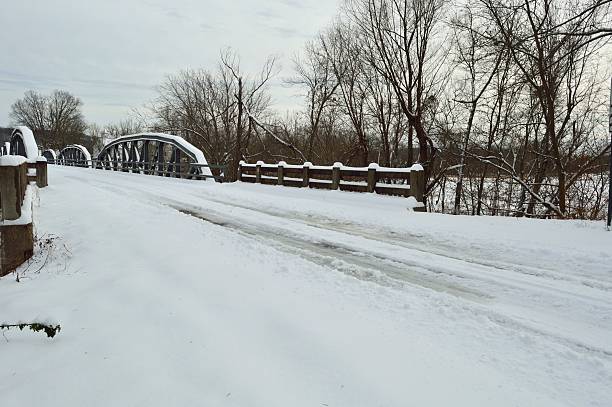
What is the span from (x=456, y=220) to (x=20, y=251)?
7.59 metres

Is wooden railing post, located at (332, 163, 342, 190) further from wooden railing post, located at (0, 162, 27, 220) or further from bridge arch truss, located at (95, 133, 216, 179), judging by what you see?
wooden railing post, located at (0, 162, 27, 220)

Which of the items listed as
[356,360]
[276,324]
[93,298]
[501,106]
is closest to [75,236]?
[93,298]

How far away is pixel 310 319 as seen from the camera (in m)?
3.41

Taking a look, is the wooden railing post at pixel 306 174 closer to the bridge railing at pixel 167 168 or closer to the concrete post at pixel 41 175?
the bridge railing at pixel 167 168

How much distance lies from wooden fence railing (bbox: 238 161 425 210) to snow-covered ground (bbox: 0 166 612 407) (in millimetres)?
5015

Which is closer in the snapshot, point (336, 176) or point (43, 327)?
point (43, 327)

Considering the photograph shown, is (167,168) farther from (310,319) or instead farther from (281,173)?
(310,319)

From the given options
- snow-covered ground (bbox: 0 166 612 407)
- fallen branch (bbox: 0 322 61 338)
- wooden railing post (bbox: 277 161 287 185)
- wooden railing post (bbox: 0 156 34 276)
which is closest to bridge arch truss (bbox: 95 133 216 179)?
wooden railing post (bbox: 277 161 287 185)

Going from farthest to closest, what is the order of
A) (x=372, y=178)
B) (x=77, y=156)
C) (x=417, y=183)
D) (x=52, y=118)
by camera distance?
1. (x=52, y=118)
2. (x=77, y=156)
3. (x=372, y=178)
4. (x=417, y=183)

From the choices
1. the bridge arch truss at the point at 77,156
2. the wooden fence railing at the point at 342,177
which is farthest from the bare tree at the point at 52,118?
the wooden fence railing at the point at 342,177

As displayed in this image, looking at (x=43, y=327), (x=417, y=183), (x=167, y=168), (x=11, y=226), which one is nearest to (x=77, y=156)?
(x=167, y=168)

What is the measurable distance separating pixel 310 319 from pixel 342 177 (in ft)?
35.9

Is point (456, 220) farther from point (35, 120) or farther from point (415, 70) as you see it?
point (35, 120)

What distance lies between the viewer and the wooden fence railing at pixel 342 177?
11578 millimetres
